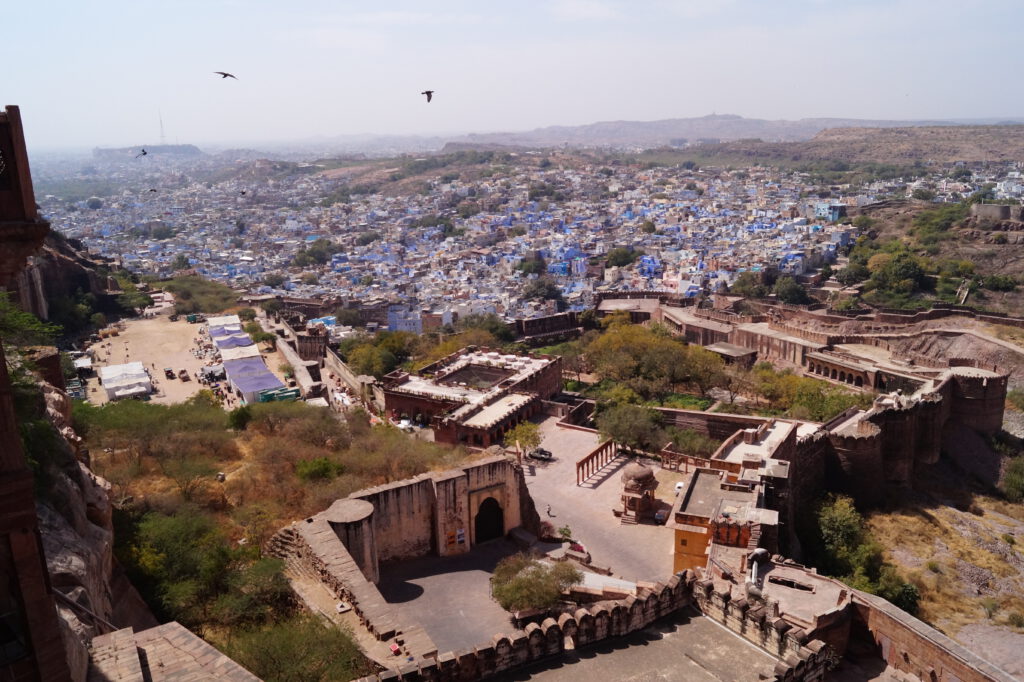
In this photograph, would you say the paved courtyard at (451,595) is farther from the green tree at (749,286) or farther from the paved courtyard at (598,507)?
the green tree at (749,286)

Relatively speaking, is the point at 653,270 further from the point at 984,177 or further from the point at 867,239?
the point at 984,177

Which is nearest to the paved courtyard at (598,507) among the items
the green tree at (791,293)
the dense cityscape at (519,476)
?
the dense cityscape at (519,476)

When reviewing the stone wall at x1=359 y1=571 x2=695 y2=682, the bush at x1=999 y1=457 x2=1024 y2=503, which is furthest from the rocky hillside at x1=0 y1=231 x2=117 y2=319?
the bush at x1=999 y1=457 x2=1024 y2=503

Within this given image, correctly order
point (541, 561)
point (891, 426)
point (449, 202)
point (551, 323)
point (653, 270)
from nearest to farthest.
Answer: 1. point (541, 561)
2. point (891, 426)
3. point (551, 323)
4. point (653, 270)
5. point (449, 202)

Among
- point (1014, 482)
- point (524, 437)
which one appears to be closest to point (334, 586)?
point (524, 437)

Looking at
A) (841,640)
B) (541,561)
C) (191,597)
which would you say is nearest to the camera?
(191,597)

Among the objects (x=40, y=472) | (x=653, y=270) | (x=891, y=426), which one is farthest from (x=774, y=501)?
(x=653, y=270)

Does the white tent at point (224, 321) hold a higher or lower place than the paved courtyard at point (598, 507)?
lower
